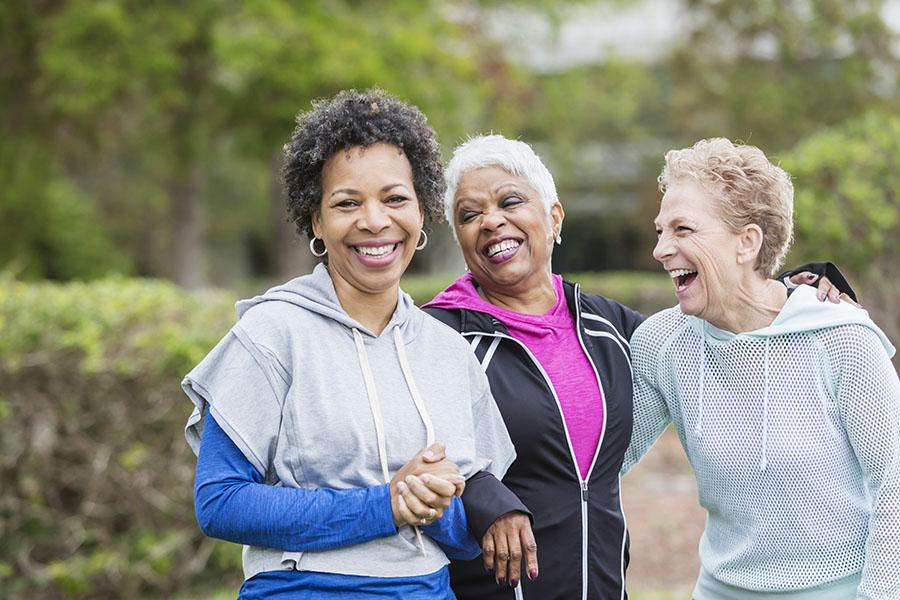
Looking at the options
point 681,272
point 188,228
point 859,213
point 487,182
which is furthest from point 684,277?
point 188,228

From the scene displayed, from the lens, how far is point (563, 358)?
3.42 metres

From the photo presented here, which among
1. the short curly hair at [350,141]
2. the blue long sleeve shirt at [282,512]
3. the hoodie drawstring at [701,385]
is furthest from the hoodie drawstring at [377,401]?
the hoodie drawstring at [701,385]

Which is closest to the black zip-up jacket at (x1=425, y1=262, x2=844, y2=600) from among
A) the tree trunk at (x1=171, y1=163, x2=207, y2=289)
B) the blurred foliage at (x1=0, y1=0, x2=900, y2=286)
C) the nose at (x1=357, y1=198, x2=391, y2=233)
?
the nose at (x1=357, y1=198, x2=391, y2=233)

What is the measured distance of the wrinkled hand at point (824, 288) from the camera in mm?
3195

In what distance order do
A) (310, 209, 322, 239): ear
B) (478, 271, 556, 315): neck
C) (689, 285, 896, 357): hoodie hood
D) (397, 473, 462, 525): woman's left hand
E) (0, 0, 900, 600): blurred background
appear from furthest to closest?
(0, 0, 900, 600): blurred background → (478, 271, 556, 315): neck → (689, 285, 896, 357): hoodie hood → (310, 209, 322, 239): ear → (397, 473, 462, 525): woman's left hand

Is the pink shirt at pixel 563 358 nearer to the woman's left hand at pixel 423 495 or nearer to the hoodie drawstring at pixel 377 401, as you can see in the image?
the hoodie drawstring at pixel 377 401

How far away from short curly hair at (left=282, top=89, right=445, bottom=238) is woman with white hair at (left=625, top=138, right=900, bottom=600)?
743 mm

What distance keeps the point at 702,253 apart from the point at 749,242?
14 cm

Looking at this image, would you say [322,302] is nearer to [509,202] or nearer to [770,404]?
[509,202]

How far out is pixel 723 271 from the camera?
316cm

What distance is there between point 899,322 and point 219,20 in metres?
10.7

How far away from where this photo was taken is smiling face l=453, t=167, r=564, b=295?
11.3ft

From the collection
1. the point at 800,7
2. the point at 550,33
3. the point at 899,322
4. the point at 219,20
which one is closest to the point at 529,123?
the point at 550,33

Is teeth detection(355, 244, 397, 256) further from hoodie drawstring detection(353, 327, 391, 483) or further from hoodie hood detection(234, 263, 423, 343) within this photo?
hoodie drawstring detection(353, 327, 391, 483)
